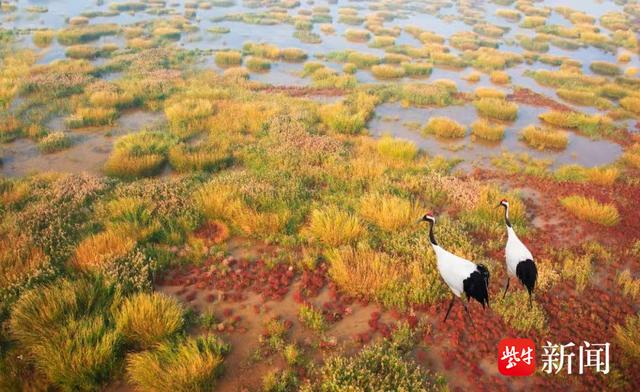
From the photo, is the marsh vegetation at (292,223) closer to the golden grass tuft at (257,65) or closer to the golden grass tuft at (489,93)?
the golden grass tuft at (489,93)

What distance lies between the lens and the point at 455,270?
20.5ft

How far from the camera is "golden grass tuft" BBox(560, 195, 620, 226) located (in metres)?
10.3

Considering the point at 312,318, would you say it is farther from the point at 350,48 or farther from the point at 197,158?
the point at 350,48

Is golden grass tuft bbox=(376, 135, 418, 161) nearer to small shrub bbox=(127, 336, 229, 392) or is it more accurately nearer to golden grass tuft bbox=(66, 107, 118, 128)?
small shrub bbox=(127, 336, 229, 392)

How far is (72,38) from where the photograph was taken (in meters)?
30.4

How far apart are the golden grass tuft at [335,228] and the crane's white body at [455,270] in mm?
2482

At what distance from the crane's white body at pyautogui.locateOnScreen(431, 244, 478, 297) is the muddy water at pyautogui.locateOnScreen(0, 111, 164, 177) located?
442 inches

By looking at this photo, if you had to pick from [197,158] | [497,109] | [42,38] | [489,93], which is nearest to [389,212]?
[197,158]

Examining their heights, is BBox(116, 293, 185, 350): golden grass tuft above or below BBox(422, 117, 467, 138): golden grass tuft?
above

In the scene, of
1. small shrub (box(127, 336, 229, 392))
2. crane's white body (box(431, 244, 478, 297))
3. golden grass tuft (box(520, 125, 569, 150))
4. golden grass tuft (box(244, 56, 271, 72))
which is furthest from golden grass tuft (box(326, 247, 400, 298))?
golden grass tuft (box(244, 56, 271, 72))

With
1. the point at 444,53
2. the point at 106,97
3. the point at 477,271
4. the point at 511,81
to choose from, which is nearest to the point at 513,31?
the point at 444,53

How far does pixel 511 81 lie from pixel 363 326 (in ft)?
83.0

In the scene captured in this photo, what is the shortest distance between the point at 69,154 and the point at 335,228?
10834mm

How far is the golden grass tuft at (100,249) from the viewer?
732 centimetres
